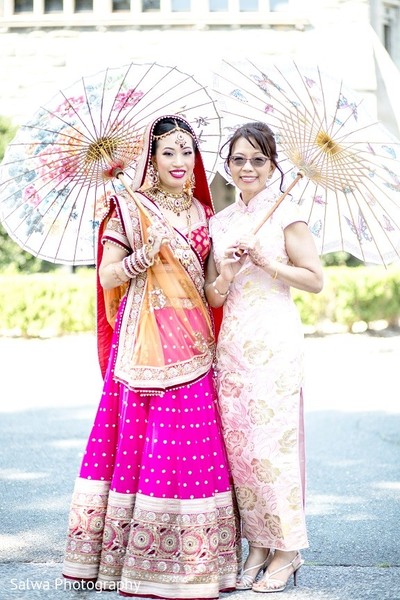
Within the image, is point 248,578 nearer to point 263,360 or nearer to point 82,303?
point 263,360

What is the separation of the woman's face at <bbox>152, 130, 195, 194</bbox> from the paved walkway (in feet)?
5.51

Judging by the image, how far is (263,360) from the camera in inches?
156

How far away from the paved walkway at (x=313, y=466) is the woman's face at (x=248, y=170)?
1.65 meters

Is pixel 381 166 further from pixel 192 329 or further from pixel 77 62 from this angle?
pixel 77 62

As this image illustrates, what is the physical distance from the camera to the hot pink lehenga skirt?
3.84m

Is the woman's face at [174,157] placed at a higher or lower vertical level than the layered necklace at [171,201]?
higher

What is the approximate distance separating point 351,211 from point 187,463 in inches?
53.7

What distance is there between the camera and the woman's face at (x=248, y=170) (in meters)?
4.01

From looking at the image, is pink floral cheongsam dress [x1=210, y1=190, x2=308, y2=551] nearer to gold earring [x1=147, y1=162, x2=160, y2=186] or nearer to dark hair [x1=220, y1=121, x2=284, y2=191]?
dark hair [x1=220, y1=121, x2=284, y2=191]

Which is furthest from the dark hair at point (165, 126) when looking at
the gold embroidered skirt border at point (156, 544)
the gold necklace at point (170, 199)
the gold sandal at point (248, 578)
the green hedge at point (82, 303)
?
the green hedge at point (82, 303)

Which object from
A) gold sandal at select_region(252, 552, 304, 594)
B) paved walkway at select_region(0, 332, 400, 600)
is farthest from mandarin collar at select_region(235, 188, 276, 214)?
paved walkway at select_region(0, 332, 400, 600)

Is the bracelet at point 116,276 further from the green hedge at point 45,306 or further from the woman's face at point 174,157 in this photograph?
the green hedge at point 45,306

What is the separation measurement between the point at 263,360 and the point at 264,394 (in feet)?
0.45

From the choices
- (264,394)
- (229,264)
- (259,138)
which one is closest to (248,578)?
(264,394)
